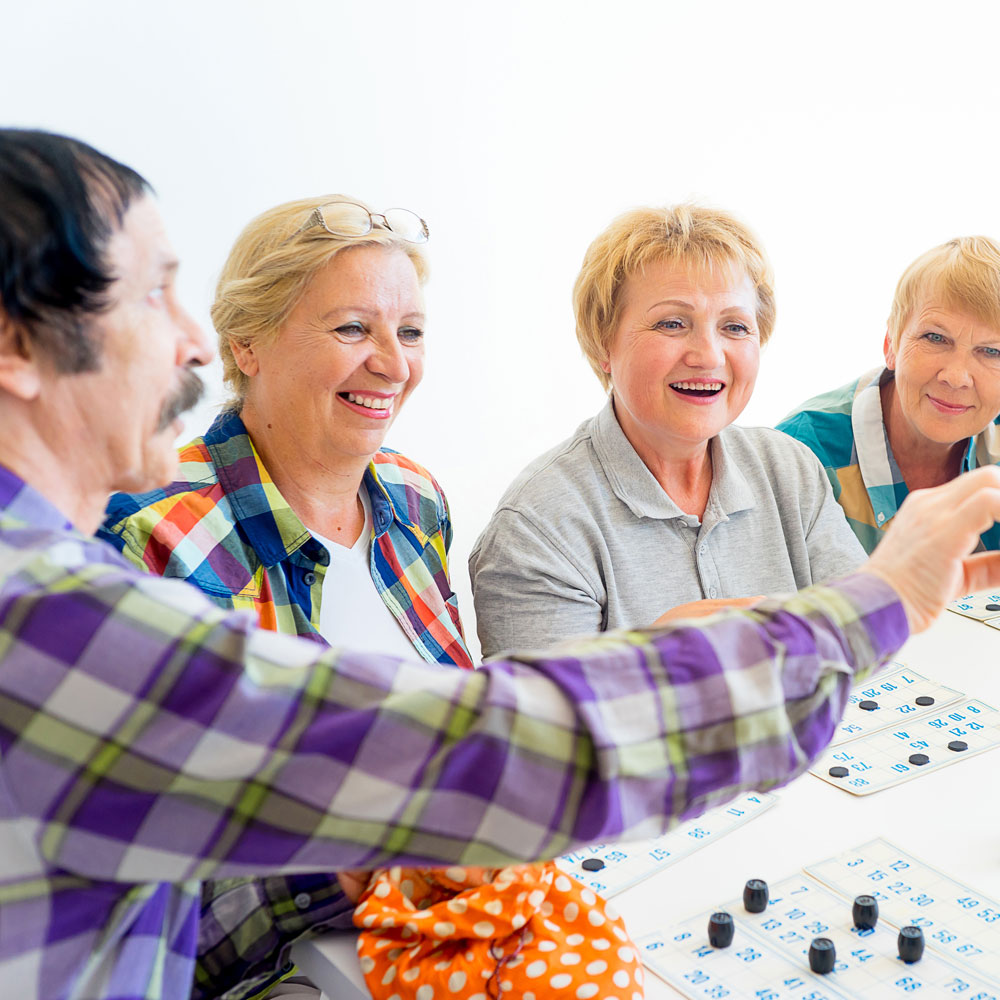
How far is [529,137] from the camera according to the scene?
3.66 meters

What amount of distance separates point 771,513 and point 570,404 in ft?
6.18

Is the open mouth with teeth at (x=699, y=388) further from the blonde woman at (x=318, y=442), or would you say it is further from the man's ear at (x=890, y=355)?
the man's ear at (x=890, y=355)

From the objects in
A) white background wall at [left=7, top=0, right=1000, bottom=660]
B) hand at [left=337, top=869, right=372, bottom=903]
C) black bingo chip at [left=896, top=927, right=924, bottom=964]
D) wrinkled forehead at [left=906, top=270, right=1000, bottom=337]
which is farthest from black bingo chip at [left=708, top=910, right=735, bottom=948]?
wrinkled forehead at [left=906, top=270, right=1000, bottom=337]

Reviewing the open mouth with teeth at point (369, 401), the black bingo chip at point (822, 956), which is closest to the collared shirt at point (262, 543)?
the open mouth with teeth at point (369, 401)

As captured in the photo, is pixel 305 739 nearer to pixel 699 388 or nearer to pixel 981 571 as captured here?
pixel 981 571

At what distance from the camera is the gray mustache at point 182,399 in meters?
0.92

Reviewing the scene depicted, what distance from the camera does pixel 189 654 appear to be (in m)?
0.72

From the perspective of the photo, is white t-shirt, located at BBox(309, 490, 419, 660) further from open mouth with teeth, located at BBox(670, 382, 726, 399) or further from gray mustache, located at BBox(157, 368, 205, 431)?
gray mustache, located at BBox(157, 368, 205, 431)

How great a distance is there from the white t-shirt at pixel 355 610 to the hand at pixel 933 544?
0.94 meters

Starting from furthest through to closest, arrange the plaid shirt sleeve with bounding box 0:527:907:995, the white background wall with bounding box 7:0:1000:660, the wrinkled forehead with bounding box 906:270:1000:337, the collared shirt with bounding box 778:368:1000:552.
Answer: the white background wall with bounding box 7:0:1000:660
the collared shirt with bounding box 778:368:1000:552
the wrinkled forehead with bounding box 906:270:1000:337
the plaid shirt sleeve with bounding box 0:527:907:995

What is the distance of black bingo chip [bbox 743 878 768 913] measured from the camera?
3.90ft

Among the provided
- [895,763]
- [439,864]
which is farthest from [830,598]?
[895,763]

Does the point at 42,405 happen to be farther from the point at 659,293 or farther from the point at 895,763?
the point at 659,293

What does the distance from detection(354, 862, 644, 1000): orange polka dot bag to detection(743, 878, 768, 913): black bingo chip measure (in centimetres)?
16
